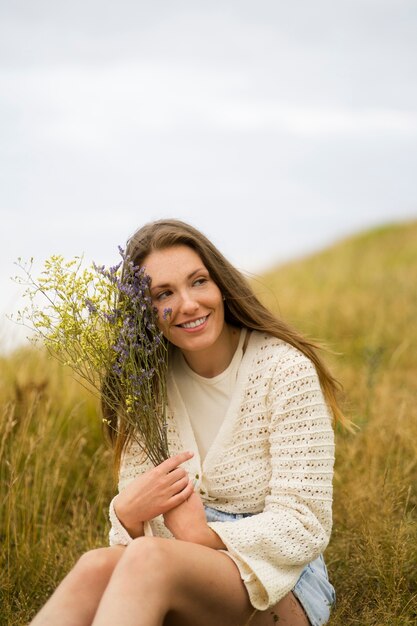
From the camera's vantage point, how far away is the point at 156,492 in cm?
258

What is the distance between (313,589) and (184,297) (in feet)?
3.69

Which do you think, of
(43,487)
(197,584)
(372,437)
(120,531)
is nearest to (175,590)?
(197,584)

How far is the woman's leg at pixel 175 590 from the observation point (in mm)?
2158

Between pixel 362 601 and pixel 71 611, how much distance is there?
1353 mm

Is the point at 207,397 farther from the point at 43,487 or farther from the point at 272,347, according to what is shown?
the point at 43,487

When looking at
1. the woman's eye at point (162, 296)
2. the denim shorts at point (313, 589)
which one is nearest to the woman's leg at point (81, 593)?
the denim shorts at point (313, 589)

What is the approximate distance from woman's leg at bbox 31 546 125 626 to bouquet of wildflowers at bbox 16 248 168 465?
39 centimetres

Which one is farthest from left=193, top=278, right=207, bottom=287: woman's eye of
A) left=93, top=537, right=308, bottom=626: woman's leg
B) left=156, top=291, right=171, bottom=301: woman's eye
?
left=93, top=537, right=308, bottom=626: woman's leg

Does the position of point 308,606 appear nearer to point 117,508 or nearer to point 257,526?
point 257,526

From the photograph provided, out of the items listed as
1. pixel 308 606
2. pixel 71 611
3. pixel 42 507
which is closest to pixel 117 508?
pixel 71 611

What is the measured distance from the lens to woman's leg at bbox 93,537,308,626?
7.08 feet

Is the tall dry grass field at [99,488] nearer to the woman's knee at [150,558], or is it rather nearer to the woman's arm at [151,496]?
the woman's arm at [151,496]

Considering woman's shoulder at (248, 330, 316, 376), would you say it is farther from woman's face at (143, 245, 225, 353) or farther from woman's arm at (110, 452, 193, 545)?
woman's arm at (110, 452, 193, 545)

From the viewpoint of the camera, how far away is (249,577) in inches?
97.7
